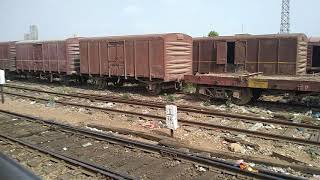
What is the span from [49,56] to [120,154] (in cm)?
1904

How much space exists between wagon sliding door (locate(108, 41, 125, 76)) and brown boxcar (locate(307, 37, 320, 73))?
10882 millimetres

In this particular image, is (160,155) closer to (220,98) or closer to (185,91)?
(220,98)

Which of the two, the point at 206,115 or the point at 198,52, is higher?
the point at 198,52

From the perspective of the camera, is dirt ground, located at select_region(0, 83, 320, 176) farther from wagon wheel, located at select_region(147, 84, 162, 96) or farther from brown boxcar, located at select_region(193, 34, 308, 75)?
brown boxcar, located at select_region(193, 34, 308, 75)

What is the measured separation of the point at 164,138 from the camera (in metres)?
9.23

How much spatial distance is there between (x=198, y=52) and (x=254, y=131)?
11660mm

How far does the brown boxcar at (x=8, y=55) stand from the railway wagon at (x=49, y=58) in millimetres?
1054

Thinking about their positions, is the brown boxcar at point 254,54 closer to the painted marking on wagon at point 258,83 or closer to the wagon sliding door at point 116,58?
the wagon sliding door at point 116,58

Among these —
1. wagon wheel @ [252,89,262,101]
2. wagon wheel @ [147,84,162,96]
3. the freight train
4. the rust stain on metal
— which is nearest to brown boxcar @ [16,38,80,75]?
the freight train

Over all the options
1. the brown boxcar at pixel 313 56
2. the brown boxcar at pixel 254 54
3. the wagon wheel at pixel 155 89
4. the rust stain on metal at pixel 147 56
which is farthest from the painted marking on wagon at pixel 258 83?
the brown boxcar at pixel 313 56

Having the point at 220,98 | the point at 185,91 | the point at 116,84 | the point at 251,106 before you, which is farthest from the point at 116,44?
the point at 251,106

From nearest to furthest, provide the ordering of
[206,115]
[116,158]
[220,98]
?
1. [116,158]
2. [206,115]
3. [220,98]

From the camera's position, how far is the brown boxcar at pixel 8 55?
30.4 meters

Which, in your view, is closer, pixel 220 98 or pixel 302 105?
pixel 302 105
